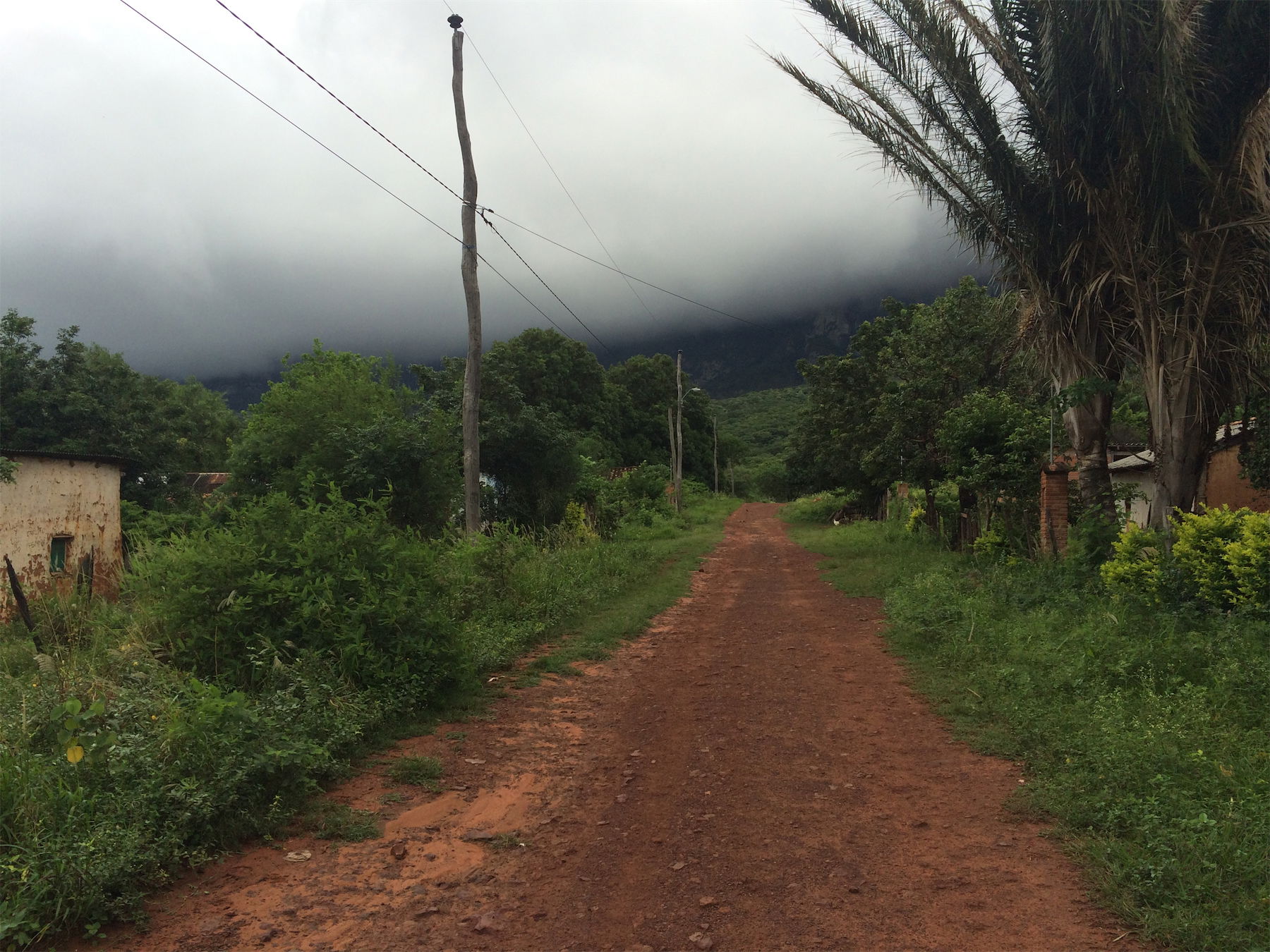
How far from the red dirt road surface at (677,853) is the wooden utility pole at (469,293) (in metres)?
6.01

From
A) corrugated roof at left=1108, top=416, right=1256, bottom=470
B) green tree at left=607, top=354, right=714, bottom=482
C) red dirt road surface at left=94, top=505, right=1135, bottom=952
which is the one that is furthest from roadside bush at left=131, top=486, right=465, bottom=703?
green tree at left=607, top=354, right=714, bottom=482

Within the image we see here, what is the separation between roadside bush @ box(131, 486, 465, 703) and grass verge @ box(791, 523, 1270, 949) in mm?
4223

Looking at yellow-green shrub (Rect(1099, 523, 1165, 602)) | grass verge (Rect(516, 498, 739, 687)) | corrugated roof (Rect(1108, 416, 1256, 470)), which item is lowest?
grass verge (Rect(516, 498, 739, 687))

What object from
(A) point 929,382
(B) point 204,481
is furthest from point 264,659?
(B) point 204,481

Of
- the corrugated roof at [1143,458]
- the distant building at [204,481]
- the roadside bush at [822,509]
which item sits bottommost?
the roadside bush at [822,509]

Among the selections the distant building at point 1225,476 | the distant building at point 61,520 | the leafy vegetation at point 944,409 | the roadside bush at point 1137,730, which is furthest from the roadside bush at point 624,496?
the roadside bush at point 1137,730

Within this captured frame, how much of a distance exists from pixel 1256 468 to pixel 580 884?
10.2 metres

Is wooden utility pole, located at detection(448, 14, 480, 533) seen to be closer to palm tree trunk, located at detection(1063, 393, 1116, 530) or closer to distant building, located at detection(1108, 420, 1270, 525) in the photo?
palm tree trunk, located at detection(1063, 393, 1116, 530)

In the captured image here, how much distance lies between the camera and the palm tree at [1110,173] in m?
8.27

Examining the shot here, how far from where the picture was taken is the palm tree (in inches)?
326

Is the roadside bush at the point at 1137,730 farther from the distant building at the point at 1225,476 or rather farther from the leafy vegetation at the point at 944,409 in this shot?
the leafy vegetation at the point at 944,409

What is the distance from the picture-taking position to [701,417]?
6028cm

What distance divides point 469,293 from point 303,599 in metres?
7.26

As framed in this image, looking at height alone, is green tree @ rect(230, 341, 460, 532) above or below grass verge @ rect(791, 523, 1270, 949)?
above
